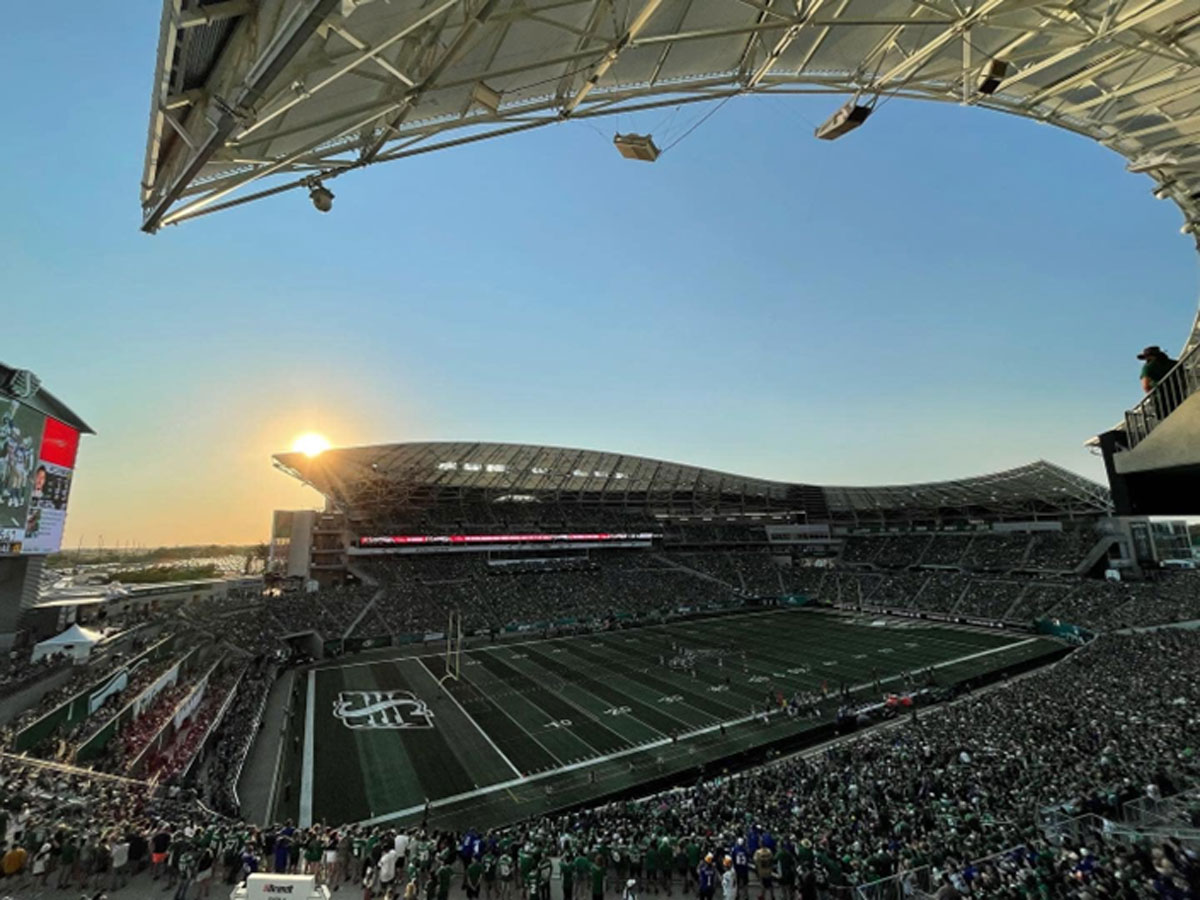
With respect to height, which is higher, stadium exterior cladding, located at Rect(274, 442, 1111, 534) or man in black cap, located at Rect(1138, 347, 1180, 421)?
stadium exterior cladding, located at Rect(274, 442, 1111, 534)

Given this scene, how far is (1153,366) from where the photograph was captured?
29.4ft

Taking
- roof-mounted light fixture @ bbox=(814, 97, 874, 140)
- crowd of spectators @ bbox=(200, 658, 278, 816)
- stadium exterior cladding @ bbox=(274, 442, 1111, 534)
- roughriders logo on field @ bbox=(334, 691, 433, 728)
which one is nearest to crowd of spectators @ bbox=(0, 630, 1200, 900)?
crowd of spectators @ bbox=(200, 658, 278, 816)

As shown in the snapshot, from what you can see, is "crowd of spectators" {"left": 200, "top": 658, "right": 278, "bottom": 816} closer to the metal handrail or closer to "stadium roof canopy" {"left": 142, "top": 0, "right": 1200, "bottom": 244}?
"stadium roof canopy" {"left": 142, "top": 0, "right": 1200, "bottom": 244}

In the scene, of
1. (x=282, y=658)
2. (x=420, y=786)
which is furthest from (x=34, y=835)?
(x=282, y=658)

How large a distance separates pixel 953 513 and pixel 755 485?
22320 millimetres

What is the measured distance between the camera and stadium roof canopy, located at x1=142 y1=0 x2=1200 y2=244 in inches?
179

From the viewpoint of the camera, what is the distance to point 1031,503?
55219 mm

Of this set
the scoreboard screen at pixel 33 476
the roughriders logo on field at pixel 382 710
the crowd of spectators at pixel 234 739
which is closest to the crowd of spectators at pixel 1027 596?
the roughriders logo on field at pixel 382 710

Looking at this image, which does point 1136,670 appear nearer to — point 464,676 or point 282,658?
point 464,676

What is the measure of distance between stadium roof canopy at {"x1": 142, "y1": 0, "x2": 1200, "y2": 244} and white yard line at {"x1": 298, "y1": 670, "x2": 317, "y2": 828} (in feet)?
59.8

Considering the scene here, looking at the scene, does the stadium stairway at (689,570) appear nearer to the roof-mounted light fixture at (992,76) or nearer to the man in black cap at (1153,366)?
the man in black cap at (1153,366)

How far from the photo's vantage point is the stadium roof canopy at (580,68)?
4.54 metres

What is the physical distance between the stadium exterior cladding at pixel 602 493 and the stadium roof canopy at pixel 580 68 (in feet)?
147

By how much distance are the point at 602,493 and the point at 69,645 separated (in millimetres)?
48177
